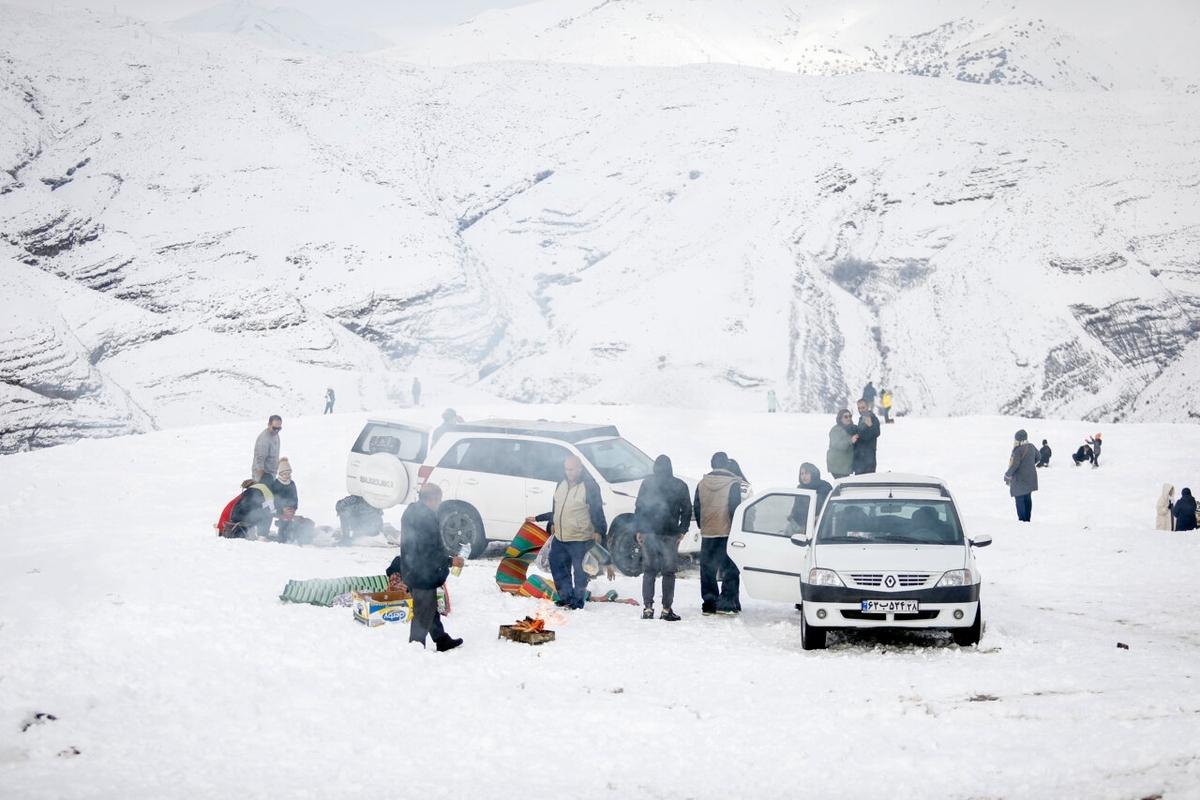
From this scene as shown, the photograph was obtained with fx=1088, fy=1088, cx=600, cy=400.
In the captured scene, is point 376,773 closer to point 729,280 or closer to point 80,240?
point 729,280

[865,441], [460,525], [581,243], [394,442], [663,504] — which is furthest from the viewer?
[581,243]

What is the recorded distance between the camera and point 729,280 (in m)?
62.5

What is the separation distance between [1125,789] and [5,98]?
88.2 metres

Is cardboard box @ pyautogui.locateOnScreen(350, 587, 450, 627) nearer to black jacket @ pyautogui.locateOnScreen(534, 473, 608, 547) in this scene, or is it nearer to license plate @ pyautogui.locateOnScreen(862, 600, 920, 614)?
black jacket @ pyautogui.locateOnScreen(534, 473, 608, 547)

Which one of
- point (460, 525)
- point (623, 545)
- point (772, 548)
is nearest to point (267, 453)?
point (460, 525)

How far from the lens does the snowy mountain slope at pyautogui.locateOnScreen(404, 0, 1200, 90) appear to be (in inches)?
4744

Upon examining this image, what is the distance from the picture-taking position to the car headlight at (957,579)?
33.1 ft

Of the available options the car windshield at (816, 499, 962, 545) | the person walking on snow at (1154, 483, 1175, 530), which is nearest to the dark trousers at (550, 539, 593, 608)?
the car windshield at (816, 499, 962, 545)

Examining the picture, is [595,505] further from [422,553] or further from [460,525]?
[460,525]

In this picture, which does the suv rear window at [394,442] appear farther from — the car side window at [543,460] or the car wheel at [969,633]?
the car wheel at [969,633]

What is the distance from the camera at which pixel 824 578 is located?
1034 centimetres

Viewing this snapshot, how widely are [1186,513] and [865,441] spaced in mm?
7544

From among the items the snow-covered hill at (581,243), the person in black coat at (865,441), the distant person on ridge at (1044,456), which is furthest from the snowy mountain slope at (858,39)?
the person in black coat at (865,441)

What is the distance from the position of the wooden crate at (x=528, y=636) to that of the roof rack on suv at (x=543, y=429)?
530cm
